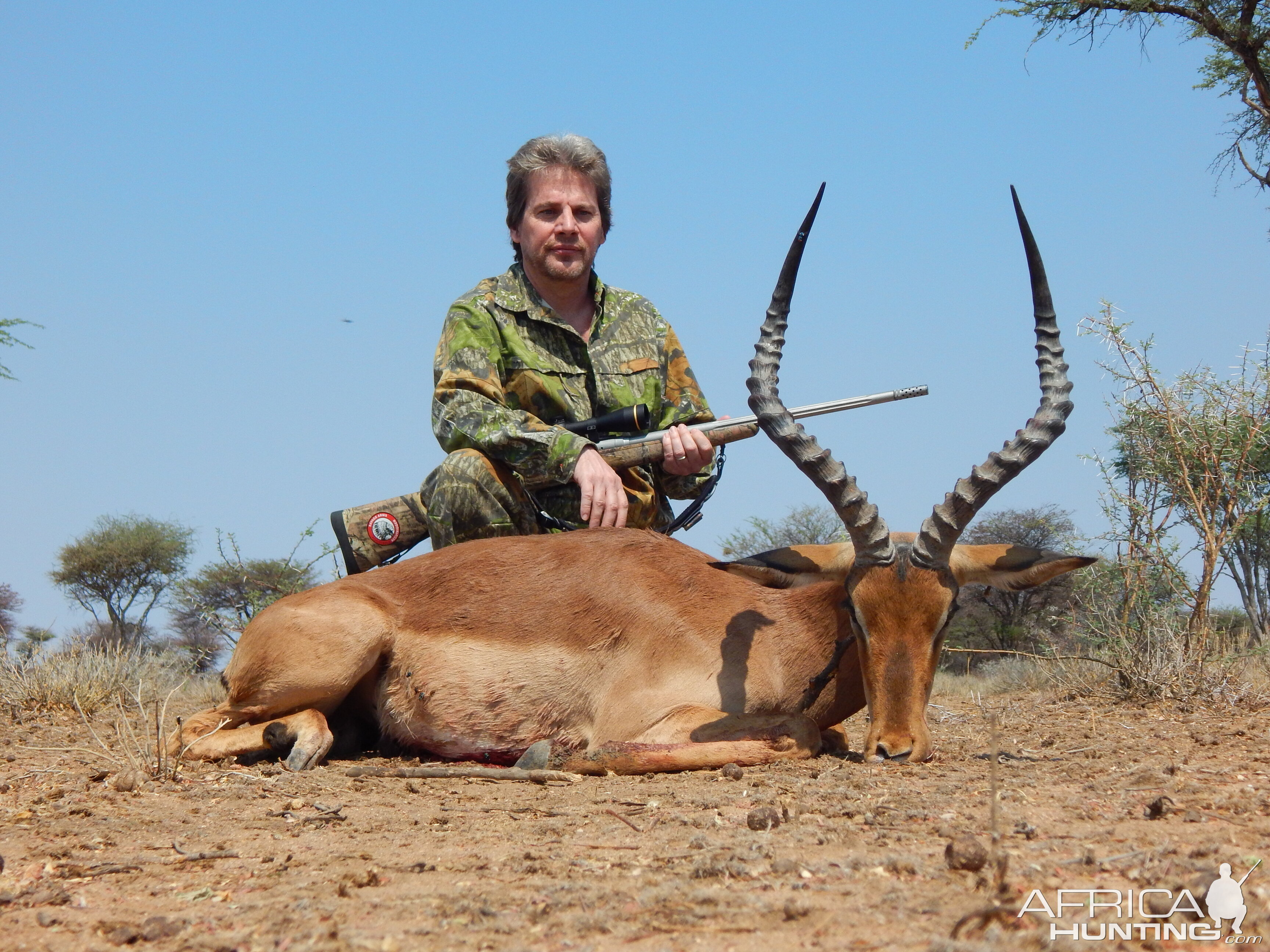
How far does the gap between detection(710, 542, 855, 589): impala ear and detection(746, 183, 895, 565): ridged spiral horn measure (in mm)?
250

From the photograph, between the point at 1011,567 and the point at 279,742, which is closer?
the point at 1011,567

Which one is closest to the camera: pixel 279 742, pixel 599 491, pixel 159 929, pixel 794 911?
pixel 794 911

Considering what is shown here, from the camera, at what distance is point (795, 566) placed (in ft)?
18.6

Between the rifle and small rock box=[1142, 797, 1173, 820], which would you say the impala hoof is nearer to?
the rifle

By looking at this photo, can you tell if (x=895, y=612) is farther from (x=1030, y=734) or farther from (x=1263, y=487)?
(x=1263, y=487)

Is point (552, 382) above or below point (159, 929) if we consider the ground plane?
above

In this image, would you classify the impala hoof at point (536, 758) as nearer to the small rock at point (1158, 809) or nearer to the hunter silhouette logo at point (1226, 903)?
the small rock at point (1158, 809)

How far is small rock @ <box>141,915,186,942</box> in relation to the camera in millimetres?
2594

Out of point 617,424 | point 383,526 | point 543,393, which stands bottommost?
point 383,526

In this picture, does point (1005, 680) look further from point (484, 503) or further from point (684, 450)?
point (484, 503)

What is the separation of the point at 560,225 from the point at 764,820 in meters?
4.45

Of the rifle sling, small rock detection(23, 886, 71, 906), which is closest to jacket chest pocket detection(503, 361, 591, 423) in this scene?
the rifle sling

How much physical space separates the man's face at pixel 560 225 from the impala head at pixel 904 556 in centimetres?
182

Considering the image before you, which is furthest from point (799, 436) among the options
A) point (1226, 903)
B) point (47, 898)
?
point (47, 898)
